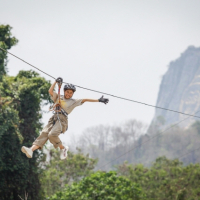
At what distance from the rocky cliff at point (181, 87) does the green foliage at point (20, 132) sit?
11963 cm

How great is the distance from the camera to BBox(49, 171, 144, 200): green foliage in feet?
57.9

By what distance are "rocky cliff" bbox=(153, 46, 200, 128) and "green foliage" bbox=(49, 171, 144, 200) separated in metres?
117

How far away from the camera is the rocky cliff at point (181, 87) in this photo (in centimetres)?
14425

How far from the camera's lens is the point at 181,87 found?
158m

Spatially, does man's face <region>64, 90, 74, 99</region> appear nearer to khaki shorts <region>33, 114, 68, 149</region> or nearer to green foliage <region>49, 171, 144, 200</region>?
khaki shorts <region>33, 114, 68, 149</region>

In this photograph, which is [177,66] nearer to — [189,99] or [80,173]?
[189,99]

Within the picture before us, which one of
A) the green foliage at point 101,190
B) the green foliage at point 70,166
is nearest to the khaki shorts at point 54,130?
the green foliage at point 101,190

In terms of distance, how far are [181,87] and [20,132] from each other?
5720 inches

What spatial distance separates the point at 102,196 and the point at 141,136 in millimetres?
69355

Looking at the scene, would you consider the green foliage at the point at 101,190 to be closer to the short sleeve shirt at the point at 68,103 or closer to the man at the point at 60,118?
the man at the point at 60,118

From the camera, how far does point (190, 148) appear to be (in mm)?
83688

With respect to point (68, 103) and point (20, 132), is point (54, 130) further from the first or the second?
point (20, 132)

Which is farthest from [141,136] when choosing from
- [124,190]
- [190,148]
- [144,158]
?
[124,190]

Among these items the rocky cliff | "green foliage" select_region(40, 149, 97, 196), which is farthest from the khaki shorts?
the rocky cliff
